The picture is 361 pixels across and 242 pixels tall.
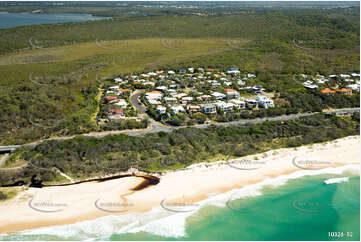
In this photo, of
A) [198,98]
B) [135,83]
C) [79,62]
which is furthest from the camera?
[79,62]

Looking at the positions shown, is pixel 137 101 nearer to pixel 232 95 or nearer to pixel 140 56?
pixel 232 95

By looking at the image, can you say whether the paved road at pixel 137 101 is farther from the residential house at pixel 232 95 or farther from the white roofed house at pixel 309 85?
the white roofed house at pixel 309 85

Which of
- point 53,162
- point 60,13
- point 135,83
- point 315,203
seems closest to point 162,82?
point 135,83

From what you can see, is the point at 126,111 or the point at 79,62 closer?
the point at 126,111

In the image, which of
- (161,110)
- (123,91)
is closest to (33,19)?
(123,91)

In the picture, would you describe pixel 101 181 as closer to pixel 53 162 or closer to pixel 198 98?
pixel 53 162

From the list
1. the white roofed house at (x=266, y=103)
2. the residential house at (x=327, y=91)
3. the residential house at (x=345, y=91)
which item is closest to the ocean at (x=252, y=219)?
the white roofed house at (x=266, y=103)

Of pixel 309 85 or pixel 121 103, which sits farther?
pixel 309 85
